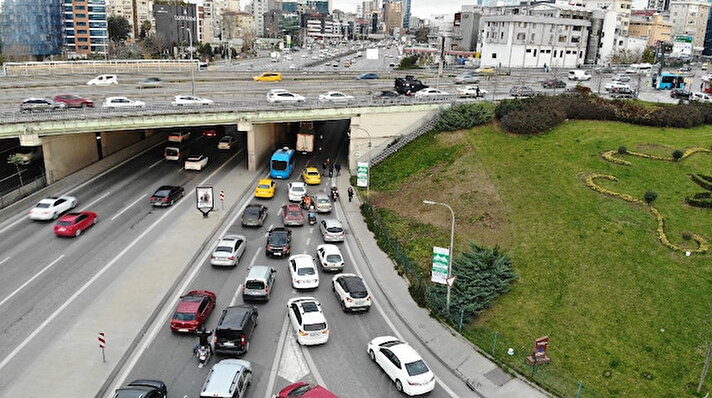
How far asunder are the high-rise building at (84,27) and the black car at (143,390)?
162144mm

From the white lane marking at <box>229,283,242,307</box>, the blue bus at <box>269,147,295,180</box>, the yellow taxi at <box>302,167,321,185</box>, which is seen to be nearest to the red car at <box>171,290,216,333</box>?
the white lane marking at <box>229,283,242,307</box>

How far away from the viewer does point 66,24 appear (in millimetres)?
163625

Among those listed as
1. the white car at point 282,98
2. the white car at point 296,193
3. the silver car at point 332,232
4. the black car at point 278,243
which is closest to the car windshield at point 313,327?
the black car at point 278,243

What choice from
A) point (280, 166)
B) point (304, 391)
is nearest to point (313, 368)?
point (304, 391)

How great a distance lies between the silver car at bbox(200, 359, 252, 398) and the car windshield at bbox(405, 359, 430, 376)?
6241 mm

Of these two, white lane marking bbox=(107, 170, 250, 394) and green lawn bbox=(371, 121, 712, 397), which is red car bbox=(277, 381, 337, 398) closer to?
white lane marking bbox=(107, 170, 250, 394)

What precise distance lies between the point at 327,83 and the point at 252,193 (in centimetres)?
3279

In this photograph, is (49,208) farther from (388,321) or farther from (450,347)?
(450,347)

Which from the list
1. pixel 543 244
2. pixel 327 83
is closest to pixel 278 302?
pixel 543 244

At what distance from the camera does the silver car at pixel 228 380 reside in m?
19.8

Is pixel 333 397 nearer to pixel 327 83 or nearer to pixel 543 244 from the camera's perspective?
pixel 543 244

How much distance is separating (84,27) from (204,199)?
495 ft

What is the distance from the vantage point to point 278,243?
34.7m

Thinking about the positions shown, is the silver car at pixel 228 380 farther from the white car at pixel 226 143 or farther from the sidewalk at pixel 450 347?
the white car at pixel 226 143
